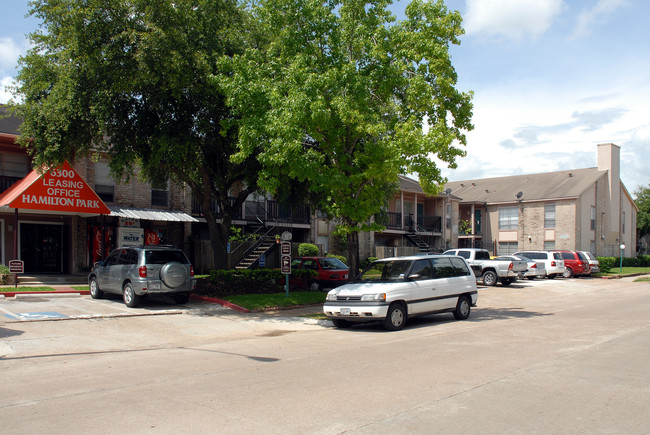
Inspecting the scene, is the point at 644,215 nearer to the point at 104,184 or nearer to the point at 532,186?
the point at 532,186

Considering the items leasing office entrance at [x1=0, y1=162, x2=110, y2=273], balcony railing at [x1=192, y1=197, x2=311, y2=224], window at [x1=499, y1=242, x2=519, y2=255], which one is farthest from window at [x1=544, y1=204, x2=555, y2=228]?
leasing office entrance at [x1=0, y1=162, x2=110, y2=273]

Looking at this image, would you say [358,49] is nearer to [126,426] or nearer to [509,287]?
[126,426]

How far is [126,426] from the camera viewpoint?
217 inches

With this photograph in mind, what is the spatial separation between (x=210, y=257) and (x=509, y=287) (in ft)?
49.4

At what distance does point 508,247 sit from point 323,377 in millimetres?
44965

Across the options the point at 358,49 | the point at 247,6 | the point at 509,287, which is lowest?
the point at 509,287

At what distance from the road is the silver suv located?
1.76m

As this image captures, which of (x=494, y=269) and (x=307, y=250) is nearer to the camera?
(x=494, y=269)

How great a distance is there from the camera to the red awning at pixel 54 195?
20.0 meters

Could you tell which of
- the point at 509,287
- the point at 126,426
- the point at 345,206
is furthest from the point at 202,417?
the point at 509,287

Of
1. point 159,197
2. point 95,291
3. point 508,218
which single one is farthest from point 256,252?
point 508,218

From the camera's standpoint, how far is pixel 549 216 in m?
46.4

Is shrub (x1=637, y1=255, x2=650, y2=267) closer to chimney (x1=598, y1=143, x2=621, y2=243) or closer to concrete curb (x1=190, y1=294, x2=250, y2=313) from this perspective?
chimney (x1=598, y1=143, x2=621, y2=243)

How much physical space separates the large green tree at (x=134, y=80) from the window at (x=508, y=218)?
35.7 metres
